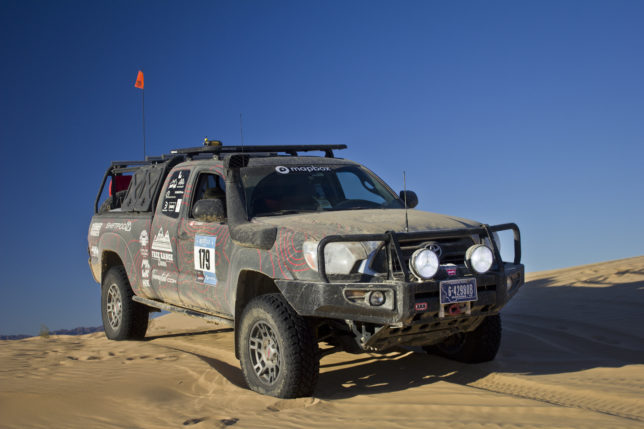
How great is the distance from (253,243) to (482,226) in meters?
2.01

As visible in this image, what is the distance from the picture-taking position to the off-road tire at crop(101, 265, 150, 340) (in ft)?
29.8

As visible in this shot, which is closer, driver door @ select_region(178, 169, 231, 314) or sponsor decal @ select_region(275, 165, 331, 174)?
driver door @ select_region(178, 169, 231, 314)

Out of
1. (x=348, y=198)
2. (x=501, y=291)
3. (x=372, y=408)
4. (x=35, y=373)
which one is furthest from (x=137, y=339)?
(x=501, y=291)

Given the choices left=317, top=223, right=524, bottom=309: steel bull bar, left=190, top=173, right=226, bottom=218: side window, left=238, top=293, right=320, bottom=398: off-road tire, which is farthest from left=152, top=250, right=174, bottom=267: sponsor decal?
left=317, top=223, right=524, bottom=309: steel bull bar

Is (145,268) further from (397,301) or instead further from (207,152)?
(397,301)

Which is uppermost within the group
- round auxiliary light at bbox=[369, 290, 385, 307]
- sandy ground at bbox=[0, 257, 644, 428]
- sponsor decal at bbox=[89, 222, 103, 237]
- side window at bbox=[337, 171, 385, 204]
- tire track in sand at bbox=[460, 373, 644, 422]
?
side window at bbox=[337, 171, 385, 204]

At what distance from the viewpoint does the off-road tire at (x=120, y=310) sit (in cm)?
907

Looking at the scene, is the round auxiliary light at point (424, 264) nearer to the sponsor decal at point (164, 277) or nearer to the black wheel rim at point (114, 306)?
the sponsor decal at point (164, 277)

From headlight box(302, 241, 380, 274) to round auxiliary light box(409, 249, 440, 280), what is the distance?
0.35 m

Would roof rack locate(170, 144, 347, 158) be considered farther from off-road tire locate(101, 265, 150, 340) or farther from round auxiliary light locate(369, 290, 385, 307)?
round auxiliary light locate(369, 290, 385, 307)

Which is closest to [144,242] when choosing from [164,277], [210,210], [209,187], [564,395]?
[164,277]

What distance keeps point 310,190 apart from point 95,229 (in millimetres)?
4279

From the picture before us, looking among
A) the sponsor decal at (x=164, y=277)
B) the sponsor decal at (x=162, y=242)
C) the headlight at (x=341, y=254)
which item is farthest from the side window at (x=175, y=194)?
the headlight at (x=341, y=254)

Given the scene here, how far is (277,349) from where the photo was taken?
5746 mm
